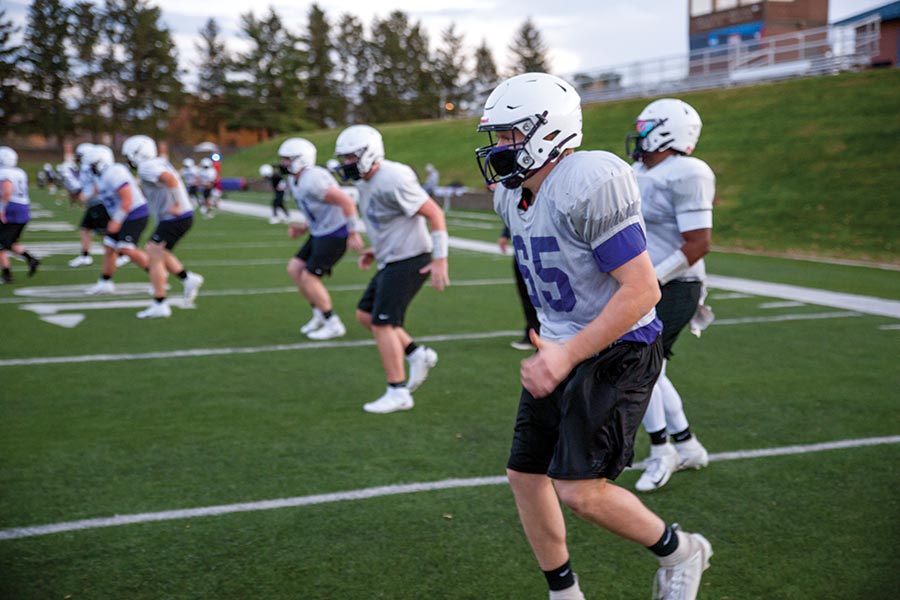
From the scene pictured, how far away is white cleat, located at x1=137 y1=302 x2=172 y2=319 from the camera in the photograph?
9.74 metres

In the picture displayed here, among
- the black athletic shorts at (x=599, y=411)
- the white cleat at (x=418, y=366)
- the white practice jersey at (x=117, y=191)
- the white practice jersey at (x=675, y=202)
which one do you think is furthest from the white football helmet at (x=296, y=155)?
the black athletic shorts at (x=599, y=411)

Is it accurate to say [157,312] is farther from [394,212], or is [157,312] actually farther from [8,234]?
[394,212]

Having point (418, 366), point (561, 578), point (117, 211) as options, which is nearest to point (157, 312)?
point (117, 211)

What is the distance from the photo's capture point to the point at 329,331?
875 centimetres

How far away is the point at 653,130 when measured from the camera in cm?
473

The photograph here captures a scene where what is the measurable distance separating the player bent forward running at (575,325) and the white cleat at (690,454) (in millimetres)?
1757

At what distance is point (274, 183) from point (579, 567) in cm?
2252

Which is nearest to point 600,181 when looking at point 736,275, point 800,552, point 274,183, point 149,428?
point 800,552

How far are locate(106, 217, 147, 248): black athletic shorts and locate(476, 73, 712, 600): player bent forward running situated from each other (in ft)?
29.9

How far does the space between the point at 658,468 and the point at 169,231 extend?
24.1 feet

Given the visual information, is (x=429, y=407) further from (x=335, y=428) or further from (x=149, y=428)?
(x=149, y=428)

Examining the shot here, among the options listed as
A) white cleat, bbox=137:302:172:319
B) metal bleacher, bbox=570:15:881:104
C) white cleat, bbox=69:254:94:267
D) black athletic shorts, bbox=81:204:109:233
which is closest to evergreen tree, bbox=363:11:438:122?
metal bleacher, bbox=570:15:881:104

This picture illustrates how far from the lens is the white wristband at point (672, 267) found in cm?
444

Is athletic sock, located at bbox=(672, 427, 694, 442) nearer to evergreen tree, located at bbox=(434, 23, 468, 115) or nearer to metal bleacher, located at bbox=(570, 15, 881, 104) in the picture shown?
metal bleacher, located at bbox=(570, 15, 881, 104)
